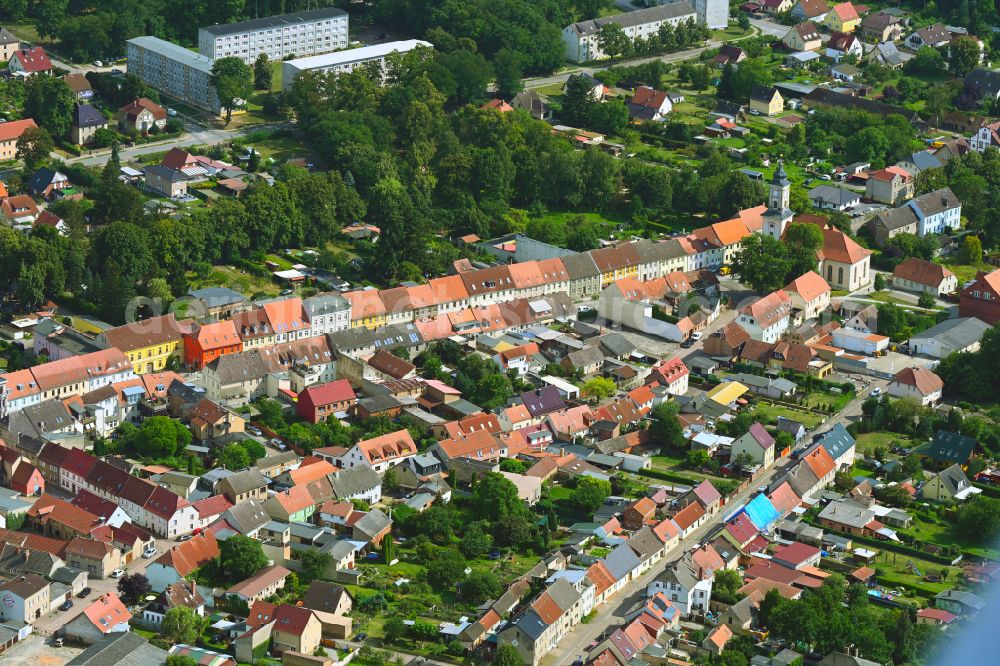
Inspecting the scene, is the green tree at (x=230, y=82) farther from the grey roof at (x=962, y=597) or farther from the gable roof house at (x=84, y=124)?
the grey roof at (x=962, y=597)

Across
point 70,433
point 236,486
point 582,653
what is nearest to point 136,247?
point 70,433

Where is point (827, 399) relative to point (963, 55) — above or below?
below

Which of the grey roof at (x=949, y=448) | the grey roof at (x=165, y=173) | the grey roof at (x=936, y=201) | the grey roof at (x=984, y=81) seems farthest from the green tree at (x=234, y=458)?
the grey roof at (x=984, y=81)

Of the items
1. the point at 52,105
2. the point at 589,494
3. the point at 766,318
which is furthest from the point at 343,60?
the point at 589,494

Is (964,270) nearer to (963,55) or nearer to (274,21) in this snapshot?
(963,55)

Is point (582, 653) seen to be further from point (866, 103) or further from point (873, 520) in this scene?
point (866, 103)

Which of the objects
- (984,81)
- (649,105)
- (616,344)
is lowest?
(984,81)

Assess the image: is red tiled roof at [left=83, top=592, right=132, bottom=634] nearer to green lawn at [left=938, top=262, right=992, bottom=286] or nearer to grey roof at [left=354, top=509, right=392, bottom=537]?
grey roof at [left=354, top=509, right=392, bottom=537]
